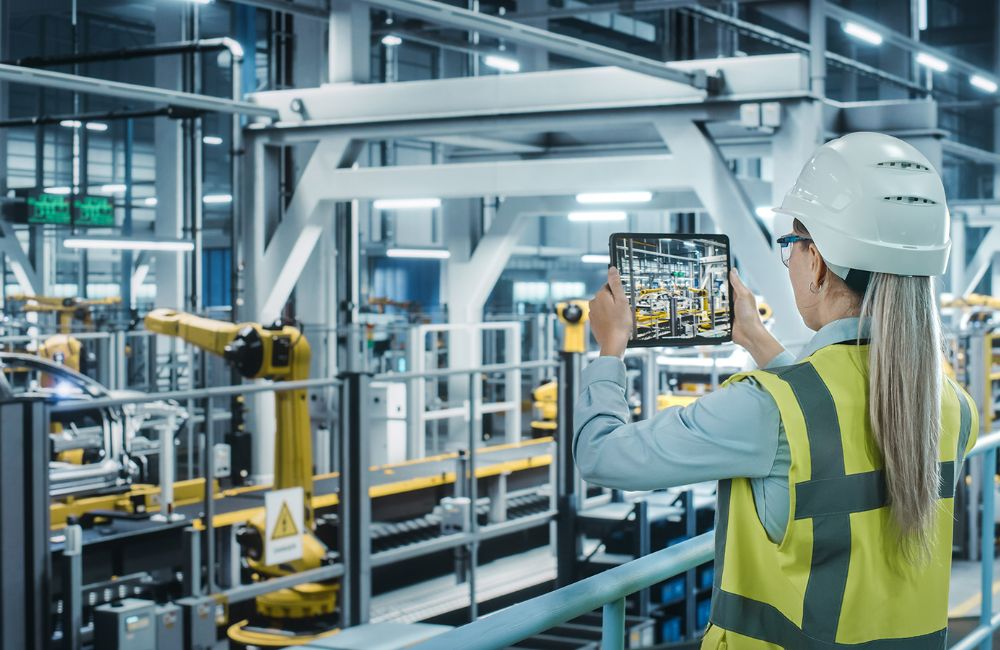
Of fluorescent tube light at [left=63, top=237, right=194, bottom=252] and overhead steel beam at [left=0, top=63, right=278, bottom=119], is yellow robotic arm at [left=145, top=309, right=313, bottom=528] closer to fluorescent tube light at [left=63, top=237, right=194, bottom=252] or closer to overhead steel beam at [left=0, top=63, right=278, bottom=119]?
overhead steel beam at [left=0, top=63, right=278, bottom=119]

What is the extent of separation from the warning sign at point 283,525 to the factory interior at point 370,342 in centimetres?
2

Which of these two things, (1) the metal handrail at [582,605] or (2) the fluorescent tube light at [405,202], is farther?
(2) the fluorescent tube light at [405,202]

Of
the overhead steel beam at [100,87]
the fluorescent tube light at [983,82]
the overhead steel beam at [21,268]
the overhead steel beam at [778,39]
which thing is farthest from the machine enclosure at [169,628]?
the fluorescent tube light at [983,82]

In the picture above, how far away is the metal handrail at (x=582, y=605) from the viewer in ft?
4.81

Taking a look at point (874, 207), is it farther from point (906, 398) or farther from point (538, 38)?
point (538, 38)

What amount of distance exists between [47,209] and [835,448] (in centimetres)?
1170

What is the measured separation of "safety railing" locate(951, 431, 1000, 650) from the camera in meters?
3.07

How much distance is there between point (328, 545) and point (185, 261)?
25.9 feet

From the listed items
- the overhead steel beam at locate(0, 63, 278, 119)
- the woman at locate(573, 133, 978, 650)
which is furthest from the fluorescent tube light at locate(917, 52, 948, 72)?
the woman at locate(573, 133, 978, 650)

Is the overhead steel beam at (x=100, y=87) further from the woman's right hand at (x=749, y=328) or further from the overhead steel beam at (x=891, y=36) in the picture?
the overhead steel beam at (x=891, y=36)

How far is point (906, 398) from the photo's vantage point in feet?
4.94

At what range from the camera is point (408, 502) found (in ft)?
30.8

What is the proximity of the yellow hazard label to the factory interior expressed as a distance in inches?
0.7

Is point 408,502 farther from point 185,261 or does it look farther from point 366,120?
point 185,261
